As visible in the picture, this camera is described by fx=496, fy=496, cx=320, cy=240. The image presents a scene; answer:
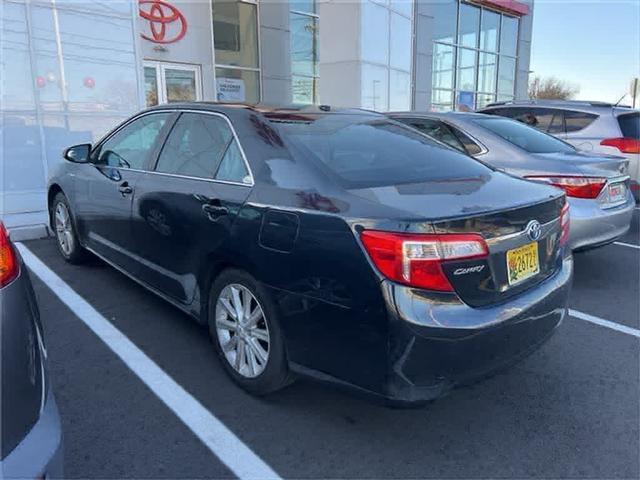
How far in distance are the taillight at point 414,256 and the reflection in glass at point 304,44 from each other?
1250 cm

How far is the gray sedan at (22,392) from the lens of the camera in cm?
148

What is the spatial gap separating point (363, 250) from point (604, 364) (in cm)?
212

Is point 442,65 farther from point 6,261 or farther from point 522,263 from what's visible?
point 6,261

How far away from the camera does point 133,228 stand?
3584 millimetres

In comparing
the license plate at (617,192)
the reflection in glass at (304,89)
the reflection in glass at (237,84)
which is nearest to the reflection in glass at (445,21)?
the reflection in glass at (304,89)

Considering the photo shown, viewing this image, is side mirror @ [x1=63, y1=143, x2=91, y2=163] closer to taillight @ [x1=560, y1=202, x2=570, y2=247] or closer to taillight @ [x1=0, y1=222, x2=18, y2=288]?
taillight @ [x1=0, y1=222, x2=18, y2=288]

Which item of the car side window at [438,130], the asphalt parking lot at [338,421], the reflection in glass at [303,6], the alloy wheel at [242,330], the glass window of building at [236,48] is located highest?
the reflection in glass at [303,6]

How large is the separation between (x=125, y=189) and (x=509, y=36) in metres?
20.8

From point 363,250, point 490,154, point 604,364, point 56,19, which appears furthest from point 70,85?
point 604,364

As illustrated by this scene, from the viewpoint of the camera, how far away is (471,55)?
19.0 metres

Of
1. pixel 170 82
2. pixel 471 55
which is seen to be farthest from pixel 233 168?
pixel 471 55

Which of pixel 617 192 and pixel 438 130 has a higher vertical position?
pixel 438 130

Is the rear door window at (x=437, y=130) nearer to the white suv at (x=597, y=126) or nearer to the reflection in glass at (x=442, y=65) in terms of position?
the white suv at (x=597, y=126)

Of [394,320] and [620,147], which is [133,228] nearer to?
[394,320]
